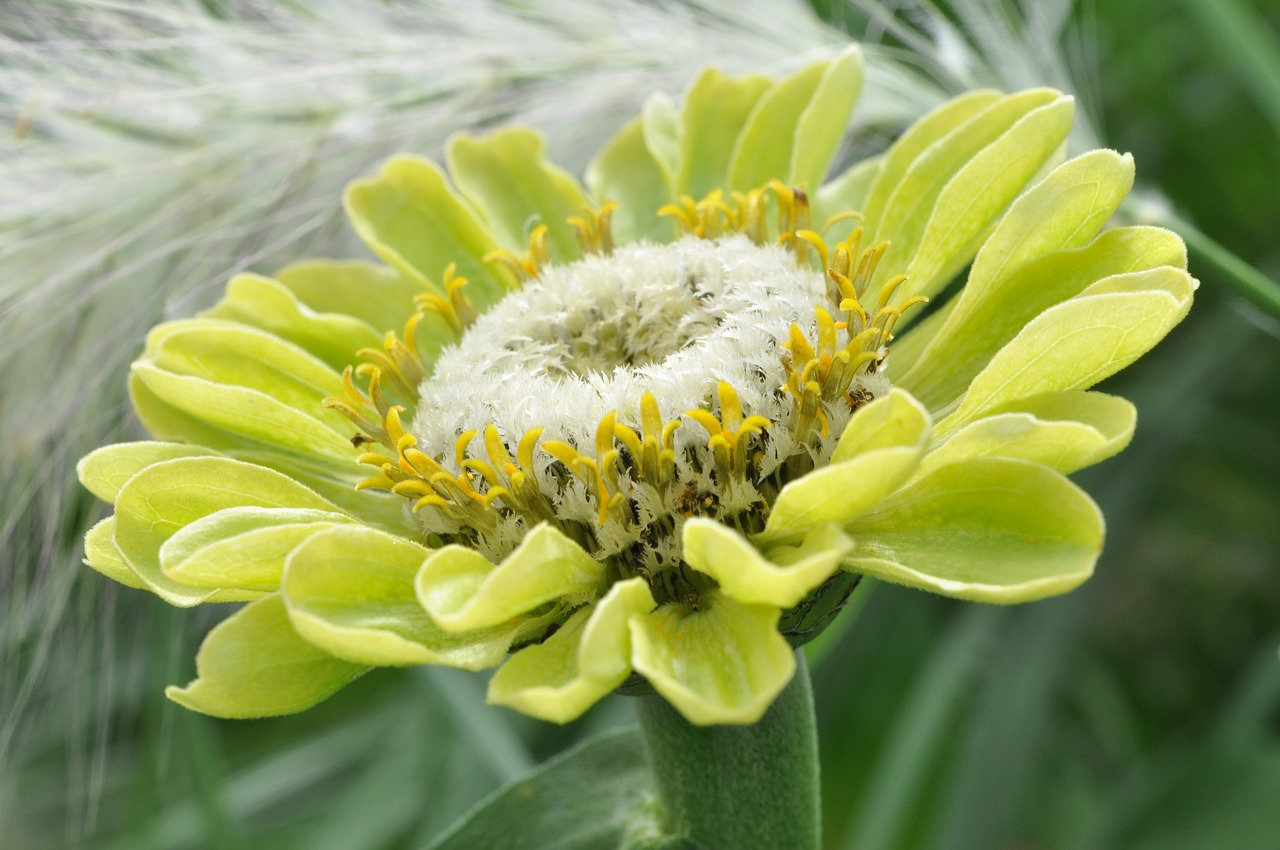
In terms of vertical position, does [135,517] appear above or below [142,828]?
above

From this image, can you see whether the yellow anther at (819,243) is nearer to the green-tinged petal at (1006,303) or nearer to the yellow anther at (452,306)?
the green-tinged petal at (1006,303)

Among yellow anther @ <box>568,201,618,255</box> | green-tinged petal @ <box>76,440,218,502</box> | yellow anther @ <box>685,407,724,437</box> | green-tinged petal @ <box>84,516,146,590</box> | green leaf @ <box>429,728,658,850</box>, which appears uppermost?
yellow anther @ <box>685,407,724,437</box>

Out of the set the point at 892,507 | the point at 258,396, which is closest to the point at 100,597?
the point at 258,396

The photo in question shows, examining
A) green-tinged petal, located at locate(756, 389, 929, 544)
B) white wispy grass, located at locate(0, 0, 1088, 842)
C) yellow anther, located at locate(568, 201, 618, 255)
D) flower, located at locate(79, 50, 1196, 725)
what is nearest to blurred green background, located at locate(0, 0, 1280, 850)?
white wispy grass, located at locate(0, 0, 1088, 842)

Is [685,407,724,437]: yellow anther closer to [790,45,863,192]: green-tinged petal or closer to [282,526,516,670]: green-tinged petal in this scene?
[282,526,516,670]: green-tinged petal

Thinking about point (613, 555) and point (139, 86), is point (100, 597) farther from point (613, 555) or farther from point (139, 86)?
point (613, 555)

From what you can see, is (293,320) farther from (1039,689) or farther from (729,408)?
(1039,689)

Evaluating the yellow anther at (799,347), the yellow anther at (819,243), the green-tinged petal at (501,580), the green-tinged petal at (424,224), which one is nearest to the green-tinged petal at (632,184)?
the green-tinged petal at (424,224)
